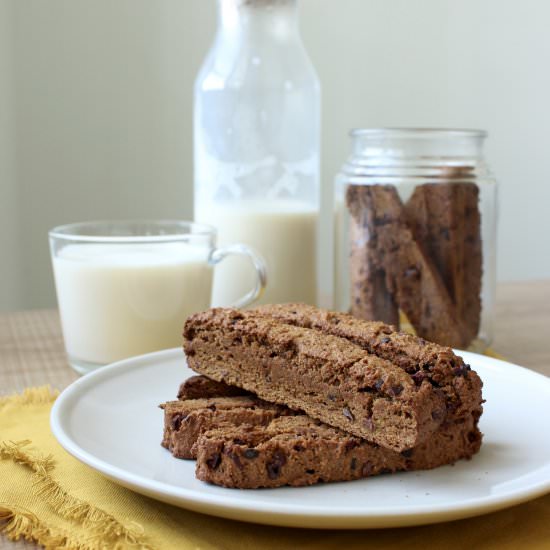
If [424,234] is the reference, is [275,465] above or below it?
below

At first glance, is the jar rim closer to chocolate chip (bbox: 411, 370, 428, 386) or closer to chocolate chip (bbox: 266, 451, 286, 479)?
chocolate chip (bbox: 411, 370, 428, 386)

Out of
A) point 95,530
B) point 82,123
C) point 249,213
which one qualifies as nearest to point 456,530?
point 95,530

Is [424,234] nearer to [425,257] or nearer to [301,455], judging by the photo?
[425,257]

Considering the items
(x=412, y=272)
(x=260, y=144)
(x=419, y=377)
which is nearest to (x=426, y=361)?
(x=419, y=377)

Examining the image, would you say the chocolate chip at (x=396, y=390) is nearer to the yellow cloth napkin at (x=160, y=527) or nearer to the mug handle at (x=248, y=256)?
the yellow cloth napkin at (x=160, y=527)

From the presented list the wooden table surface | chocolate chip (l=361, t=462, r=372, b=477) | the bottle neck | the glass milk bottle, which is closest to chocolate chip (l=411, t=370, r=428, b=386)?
chocolate chip (l=361, t=462, r=372, b=477)

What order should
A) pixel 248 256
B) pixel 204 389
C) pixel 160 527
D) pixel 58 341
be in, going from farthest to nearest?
pixel 58 341, pixel 248 256, pixel 204 389, pixel 160 527
